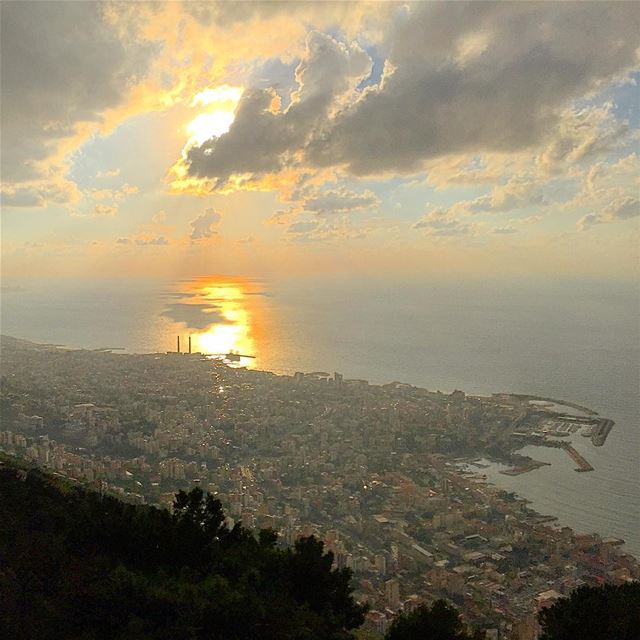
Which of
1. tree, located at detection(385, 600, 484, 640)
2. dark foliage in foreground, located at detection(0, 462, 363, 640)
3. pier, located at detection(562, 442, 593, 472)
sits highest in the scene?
pier, located at detection(562, 442, 593, 472)

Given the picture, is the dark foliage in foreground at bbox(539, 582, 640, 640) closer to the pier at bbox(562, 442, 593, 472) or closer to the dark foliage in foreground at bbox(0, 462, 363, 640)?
the dark foliage in foreground at bbox(0, 462, 363, 640)

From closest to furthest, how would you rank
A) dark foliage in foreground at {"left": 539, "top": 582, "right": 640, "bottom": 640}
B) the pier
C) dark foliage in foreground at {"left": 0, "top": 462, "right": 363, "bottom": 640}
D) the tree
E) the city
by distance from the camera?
dark foliage in foreground at {"left": 0, "top": 462, "right": 363, "bottom": 640} → dark foliage in foreground at {"left": 539, "top": 582, "right": 640, "bottom": 640} → the tree → the city → the pier

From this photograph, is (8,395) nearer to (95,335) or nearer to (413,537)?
(413,537)

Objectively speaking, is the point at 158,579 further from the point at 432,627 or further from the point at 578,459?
the point at 578,459

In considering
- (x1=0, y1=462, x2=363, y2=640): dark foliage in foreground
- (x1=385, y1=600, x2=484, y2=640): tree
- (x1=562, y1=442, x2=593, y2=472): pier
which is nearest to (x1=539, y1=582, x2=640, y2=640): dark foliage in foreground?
(x1=385, y1=600, x2=484, y2=640): tree

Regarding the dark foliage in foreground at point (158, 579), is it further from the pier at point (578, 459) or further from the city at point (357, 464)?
the pier at point (578, 459)

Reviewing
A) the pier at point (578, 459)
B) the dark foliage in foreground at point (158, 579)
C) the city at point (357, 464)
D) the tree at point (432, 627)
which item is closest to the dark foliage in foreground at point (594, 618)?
the tree at point (432, 627)
